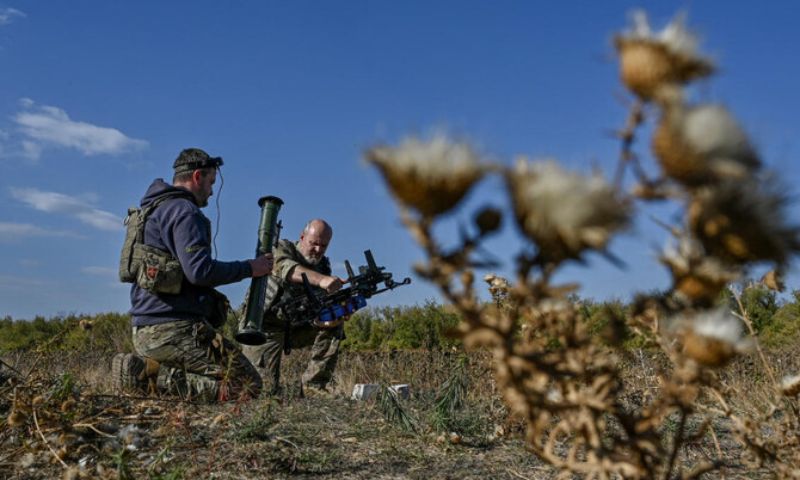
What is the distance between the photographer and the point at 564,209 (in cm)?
110

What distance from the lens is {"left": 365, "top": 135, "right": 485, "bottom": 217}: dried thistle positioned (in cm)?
117

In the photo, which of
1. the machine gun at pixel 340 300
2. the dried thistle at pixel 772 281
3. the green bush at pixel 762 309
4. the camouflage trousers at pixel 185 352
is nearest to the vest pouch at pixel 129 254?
the camouflage trousers at pixel 185 352

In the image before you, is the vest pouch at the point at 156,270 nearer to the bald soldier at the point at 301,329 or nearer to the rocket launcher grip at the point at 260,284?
the rocket launcher grip at the point at 260,284

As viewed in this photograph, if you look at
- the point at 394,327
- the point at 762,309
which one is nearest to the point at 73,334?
the point at 394,327

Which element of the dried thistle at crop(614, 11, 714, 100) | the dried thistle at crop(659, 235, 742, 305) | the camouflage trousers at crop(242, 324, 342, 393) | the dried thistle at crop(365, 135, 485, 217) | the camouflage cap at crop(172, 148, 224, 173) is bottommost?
the dried thistle at crop(659, 235, 742, 305)

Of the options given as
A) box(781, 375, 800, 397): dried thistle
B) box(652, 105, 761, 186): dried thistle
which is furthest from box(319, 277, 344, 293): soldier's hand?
box(652, 105, 761, 186): dried thistle

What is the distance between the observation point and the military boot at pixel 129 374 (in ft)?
16.2

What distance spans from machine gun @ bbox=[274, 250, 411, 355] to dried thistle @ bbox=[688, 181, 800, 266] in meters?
5.96

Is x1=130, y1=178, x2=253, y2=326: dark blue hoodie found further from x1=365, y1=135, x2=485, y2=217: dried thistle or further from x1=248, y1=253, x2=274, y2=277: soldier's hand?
x1=365, y1=135, x2=485, y2=217: dried thistle

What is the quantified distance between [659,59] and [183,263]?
4.29 metres

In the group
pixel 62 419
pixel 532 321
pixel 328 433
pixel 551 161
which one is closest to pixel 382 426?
pixel 328 433

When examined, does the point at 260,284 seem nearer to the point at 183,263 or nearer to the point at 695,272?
the point at 183,263

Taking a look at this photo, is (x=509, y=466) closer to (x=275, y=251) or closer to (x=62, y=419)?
(x=62, y=419)

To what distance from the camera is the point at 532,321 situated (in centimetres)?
161
